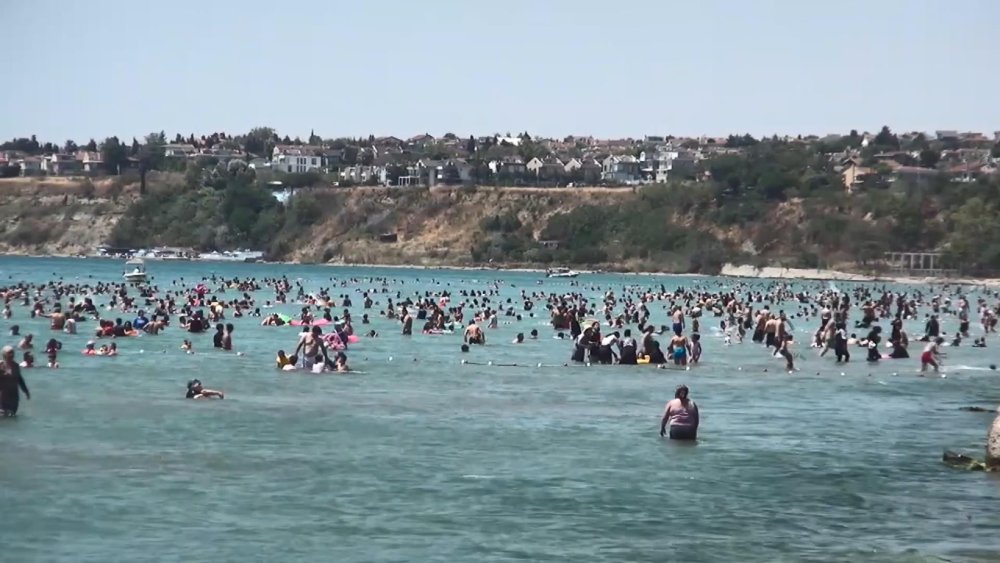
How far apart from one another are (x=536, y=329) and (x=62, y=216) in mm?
148720

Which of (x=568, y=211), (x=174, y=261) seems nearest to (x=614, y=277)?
(x=568, y=211)

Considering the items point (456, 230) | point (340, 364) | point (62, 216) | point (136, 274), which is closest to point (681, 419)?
point (340, 364)

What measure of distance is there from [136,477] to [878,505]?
975 cm

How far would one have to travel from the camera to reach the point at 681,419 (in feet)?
82.4

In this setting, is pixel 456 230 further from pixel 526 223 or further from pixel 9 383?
pixel 9 383

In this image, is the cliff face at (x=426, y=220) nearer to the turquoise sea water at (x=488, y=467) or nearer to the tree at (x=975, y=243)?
the tree at (x=975, y=243)

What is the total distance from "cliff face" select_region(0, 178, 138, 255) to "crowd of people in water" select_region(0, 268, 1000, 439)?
93.8m

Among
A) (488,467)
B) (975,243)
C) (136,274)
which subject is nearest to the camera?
(488,467)

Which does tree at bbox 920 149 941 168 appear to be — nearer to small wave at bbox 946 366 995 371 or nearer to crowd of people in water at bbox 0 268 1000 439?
crowd of people in water at bbox 0 268 1000 439

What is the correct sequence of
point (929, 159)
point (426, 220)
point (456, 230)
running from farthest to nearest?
point (929, 159)
point (426, 220)
point (456, 230)

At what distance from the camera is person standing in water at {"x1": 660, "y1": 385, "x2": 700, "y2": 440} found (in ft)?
82.1

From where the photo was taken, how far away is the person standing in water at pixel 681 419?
25016 millimetres

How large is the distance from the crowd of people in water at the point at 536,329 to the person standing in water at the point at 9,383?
0.02 metres

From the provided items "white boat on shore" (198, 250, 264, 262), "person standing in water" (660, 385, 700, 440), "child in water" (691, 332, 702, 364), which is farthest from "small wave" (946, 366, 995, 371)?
"white boat on shore" (198, 250, 264, 262)
